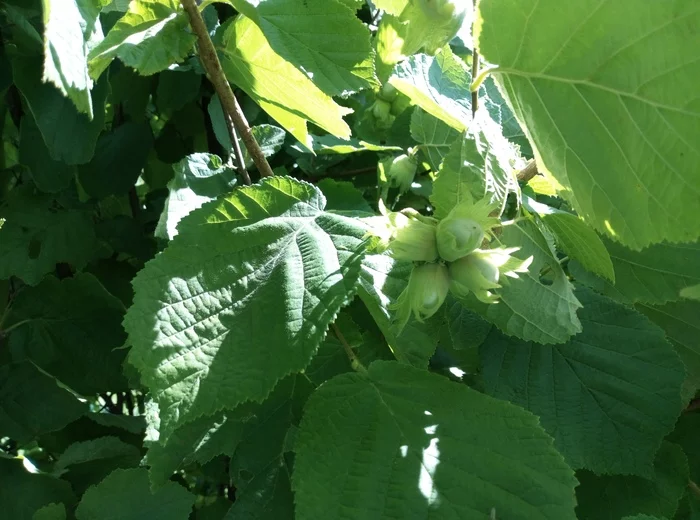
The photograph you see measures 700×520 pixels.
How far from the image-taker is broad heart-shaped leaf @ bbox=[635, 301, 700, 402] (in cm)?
109

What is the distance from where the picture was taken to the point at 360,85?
824 mm

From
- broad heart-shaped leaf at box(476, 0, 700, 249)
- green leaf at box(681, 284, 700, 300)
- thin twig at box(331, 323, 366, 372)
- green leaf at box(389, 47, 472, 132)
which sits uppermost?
broad heart-shaped leaf at box(476, 0, 700, 249)

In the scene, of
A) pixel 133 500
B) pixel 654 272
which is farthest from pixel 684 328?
pixel 133 500

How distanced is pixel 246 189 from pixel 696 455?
0.95 metres

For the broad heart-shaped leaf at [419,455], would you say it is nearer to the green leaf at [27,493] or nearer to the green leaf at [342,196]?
the green leaf at [342,196]

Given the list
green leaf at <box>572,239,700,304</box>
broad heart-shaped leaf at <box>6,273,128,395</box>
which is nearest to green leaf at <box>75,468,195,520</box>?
broad heart-shaped leaf at <box>6,273,128,395</box>

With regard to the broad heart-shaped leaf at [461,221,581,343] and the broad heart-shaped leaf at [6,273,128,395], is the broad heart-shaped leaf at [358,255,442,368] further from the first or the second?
the broad heart-shaped leaf at [6,273,128,395]

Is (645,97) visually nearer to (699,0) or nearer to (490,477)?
(699,0)

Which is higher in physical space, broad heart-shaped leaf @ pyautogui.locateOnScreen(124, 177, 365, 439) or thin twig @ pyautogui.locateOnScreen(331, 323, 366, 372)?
broad heart-shaped leaf @ pyautogui.locateOnScreen(124, 177, 365, 439)

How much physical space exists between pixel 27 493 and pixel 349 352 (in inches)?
32.1

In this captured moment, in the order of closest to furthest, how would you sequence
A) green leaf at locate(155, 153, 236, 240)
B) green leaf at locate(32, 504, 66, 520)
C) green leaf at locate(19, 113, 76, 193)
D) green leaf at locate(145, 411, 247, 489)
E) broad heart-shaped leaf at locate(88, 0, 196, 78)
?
broad heart-shaped leaf at locate(88, 0, 196, 78) < green leaf at locate(145, 411, 247, 489) < green leaf at locate(155, 153, 236, 240) < green leaf at locate(32, 504, 66, 520) < green leaf at locate(19, 113, 76, 193)

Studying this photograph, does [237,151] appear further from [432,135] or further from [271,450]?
[271,450]

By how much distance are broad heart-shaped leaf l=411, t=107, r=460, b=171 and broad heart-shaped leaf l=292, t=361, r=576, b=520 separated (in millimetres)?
394

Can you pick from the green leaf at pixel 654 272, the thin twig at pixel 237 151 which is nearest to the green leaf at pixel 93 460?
the thin twig at pixel 237 151
